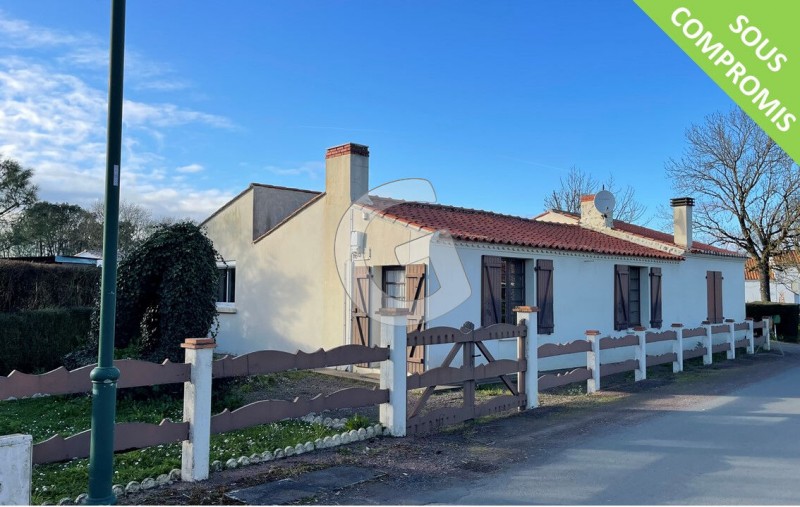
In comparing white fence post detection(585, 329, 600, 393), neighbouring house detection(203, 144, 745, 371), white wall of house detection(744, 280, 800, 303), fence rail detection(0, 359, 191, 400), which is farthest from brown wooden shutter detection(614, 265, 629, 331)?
white wall of house detection(744, 280, 800, 303)

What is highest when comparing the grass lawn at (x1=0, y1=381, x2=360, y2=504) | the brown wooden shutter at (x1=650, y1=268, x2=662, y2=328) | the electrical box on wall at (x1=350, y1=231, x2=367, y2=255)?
Answer: the electrical box on wall at (x1=350, y1=231, x2=367, y2=255)

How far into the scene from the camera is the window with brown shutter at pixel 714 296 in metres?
18.8

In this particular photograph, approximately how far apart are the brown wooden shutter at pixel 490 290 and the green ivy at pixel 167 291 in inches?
200

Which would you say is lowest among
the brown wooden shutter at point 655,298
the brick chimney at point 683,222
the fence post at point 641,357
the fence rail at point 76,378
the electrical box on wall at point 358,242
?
the fence post at point 641,357

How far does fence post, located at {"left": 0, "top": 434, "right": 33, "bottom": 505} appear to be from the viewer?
334 centimetres

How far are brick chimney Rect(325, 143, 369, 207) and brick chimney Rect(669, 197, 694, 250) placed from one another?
Answer: 10.4 meters

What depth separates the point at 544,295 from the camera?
13.0m

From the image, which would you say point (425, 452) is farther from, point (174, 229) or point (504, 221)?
point (504, 221)

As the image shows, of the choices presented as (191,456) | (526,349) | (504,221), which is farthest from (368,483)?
(504,221)

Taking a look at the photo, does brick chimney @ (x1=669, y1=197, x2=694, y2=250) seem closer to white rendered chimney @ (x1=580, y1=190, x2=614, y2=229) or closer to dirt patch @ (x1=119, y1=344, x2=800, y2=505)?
white rendered chimney @ (x1=580, y1=190, x2=614, y2=229)

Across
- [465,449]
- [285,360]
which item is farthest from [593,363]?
[285,360]

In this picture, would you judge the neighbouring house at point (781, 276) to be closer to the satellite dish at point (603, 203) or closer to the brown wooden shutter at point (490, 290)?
the satellite dish at point (603, 203)

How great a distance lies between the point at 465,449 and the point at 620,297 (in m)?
10.1

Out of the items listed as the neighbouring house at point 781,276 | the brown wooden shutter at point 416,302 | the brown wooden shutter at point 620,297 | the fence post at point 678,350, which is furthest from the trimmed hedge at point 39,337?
the neighbouring house at point 781,276
